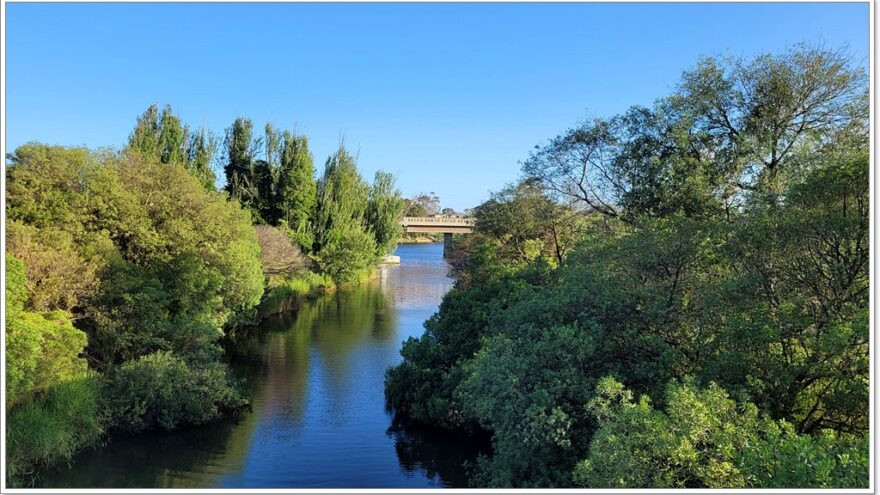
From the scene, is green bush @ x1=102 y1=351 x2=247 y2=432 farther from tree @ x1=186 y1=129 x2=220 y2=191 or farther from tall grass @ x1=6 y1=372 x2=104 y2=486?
tree @ x1=186 y1=129 x2=220 y2=191

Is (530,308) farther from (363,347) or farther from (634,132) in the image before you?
(363,347)

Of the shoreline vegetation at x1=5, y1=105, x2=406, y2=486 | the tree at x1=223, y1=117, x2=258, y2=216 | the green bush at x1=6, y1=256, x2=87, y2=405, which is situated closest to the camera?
the green bush at x1=6, y1=256, x2=87, y2=405

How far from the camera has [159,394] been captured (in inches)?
688

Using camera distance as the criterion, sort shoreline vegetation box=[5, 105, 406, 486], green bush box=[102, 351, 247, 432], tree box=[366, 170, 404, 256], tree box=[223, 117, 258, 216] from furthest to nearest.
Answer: tree box=[366, 170, 404, 256]
tree box=[223, 117, 258, 216]
green bush box=[102, 351, 247, 432]
shoreline vegetation box=[5, 105, 406, 486]

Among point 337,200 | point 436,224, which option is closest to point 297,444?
point 337,200

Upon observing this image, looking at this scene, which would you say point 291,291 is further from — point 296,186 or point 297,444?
point 297,444

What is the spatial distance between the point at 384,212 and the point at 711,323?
136ft

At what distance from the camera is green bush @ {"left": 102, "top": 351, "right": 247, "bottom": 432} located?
1700 centimetres

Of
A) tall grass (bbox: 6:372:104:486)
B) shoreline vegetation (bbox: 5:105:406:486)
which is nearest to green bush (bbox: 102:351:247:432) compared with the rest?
shoreline vegetation (bbox: 5:105:406:486)

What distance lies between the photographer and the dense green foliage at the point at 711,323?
27.7 feet

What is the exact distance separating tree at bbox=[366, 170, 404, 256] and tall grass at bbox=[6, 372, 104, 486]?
35.0m

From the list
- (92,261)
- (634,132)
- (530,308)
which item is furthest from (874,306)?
(92,261)

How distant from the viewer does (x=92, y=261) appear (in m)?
18.0

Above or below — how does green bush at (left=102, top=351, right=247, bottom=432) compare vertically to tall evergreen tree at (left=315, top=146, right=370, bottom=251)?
below
